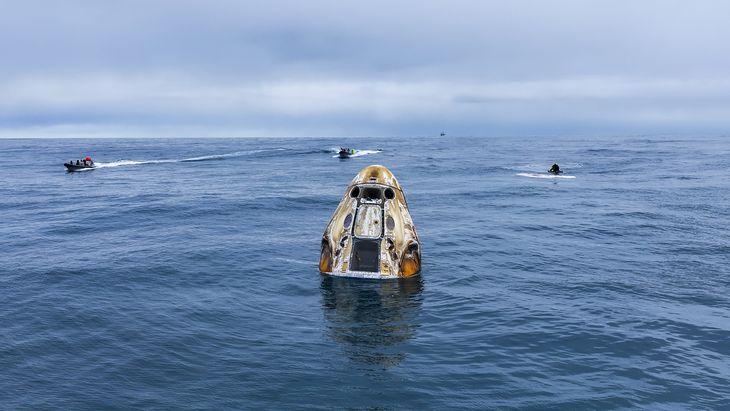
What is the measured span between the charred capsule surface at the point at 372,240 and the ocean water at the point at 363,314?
928 millimetres

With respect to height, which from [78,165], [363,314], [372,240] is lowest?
[363,314]

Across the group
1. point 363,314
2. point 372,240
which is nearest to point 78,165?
point 372,240

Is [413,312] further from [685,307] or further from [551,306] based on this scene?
[685,307]

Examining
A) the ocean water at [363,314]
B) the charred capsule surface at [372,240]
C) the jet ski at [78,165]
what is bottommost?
the ocean water at [363,314]

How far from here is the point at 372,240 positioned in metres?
24.8

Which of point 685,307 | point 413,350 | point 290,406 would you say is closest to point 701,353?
point 685,307

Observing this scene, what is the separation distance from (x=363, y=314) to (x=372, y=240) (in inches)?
184

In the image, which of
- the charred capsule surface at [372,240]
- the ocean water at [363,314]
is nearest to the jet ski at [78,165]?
the ocean water at [363,314]

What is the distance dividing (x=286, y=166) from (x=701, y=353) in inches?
3155

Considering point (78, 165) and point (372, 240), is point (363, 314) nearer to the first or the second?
point (372, 240)

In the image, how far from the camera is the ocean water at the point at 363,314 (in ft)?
49.8

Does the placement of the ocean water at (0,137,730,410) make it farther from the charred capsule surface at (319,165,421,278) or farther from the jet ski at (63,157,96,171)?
the jet ski at (63,157,96,171)

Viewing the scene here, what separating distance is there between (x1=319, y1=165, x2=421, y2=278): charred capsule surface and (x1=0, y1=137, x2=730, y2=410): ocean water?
93 centimetres

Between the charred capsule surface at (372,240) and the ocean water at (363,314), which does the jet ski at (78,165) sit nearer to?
the ocean water at (363,314)
